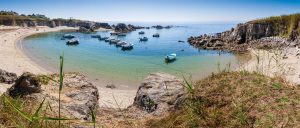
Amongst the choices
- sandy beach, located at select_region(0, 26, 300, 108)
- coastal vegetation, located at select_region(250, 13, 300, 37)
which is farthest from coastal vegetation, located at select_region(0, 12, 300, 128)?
coastal vegetation, located at select_region(250, 13, 300, 37)

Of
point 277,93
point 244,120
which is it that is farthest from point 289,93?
point 244,120

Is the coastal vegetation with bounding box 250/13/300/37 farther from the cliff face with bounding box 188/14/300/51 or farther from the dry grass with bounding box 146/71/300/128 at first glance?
the dry grass with bounding box 146/71/300/128

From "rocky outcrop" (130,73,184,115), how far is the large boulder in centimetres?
423

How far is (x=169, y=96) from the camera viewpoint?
42.7ft

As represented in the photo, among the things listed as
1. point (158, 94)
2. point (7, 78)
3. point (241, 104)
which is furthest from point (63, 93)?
point (7, 78)

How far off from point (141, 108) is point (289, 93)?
749 cm

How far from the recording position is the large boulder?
11.9 meters

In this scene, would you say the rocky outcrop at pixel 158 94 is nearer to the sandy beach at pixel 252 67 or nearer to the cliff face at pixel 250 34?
the sandy beach at pixel 252 67

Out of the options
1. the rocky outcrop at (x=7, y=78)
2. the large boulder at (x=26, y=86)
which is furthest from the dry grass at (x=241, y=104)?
the rocky outcrop at (x=7, y=78)

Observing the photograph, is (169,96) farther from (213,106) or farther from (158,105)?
(213,106)

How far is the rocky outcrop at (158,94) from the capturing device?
12.1 meters

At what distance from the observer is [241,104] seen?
24.8ft

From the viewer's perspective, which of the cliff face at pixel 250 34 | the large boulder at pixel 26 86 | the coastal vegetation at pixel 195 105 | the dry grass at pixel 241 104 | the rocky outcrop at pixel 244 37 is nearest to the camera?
the coastal vegetation at pixel 195 105

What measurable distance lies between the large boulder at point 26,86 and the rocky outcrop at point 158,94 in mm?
4226
